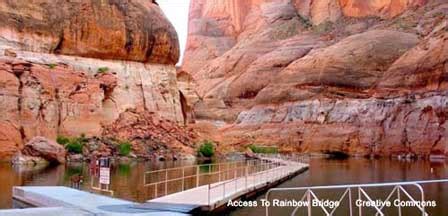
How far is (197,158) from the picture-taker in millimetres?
58812

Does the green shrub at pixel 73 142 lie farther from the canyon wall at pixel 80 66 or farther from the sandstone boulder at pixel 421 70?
the sandstone boulder at pixel 421 70

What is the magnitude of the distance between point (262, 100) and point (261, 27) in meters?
46.7

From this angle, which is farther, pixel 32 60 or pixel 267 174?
pixel 32 60

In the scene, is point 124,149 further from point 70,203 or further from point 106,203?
point 70,203

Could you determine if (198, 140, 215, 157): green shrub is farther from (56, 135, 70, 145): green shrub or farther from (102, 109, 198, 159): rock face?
(56, 135, 70, 145): green shrub

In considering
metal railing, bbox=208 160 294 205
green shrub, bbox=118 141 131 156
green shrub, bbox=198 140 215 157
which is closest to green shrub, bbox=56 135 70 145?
green shrub, bbox=118 141 131 156

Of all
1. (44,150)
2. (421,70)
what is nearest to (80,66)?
(44,150)

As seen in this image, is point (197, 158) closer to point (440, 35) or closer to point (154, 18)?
point (154, 18)

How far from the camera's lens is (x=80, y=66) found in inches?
2315

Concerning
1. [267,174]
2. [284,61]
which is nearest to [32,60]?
[267,174]

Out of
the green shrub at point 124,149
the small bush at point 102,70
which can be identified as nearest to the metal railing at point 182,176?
the green shrub at point 124,149

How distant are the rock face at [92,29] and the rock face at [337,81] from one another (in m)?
16.6

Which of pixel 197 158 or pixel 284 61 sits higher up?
pixel 284 61

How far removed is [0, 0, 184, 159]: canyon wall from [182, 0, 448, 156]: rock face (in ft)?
48.6
